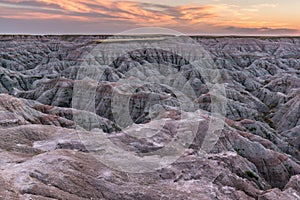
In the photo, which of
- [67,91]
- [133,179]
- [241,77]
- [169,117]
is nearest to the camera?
[133,179]

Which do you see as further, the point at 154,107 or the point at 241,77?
the point at 241,77

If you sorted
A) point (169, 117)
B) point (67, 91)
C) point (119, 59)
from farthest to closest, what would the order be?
point (119, 59) < point (67, 91) < point (169, 117)

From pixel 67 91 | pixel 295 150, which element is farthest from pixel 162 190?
pixel 67 91

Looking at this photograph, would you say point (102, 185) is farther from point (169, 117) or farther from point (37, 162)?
point (169, 117)

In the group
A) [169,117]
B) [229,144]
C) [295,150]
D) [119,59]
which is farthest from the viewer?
[119,59]

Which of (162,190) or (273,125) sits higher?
(162,190)

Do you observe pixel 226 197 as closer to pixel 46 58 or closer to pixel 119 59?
pixel 119 59

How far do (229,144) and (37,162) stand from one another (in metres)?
22.7

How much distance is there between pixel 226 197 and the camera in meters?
25.0

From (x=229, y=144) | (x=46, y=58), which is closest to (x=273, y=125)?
(x=229, y=144)

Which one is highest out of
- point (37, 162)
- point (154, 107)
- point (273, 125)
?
point (37, 162)

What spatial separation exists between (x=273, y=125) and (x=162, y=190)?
4665 centimetres

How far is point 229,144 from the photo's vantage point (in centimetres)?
3953

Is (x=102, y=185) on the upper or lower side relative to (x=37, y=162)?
lower
